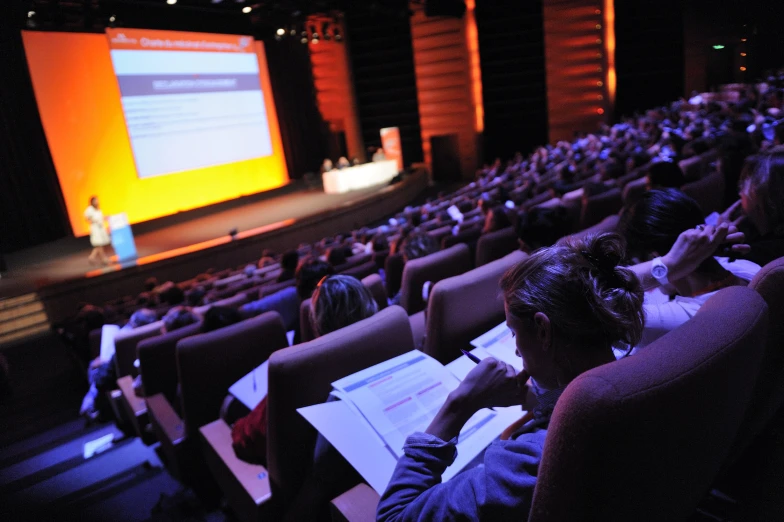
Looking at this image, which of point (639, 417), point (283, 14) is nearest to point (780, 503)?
point (639, 417)

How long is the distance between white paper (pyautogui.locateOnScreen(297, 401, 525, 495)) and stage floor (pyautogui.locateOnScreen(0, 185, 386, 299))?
713 cm

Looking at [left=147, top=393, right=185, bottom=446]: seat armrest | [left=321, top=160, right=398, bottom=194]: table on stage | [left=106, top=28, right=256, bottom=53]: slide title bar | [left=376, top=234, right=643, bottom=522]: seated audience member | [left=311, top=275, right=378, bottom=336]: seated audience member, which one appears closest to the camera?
[left=376, top=234, right=643, bottom=522]: seated audience member

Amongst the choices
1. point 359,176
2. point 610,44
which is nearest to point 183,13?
point 359,176

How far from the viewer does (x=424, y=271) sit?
2.81 meters

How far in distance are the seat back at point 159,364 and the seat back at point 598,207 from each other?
109 inches

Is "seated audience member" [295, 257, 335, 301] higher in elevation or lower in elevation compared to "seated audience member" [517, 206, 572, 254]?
lower

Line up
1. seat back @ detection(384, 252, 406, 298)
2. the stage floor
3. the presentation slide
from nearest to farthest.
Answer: seat back @ detection(384, 252, 406, 298) → the stage floor → the presentation slide

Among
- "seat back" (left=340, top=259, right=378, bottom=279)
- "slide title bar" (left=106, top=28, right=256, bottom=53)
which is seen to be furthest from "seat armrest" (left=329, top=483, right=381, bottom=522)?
"slide title bar" (left=106, top=28, right=256, bottom=53)

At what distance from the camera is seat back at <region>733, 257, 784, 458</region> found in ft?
3.73

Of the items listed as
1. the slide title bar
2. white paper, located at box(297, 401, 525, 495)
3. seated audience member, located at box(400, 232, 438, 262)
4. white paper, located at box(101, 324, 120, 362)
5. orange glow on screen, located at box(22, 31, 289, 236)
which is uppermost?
the slide title bar

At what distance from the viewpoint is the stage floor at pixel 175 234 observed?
760cm

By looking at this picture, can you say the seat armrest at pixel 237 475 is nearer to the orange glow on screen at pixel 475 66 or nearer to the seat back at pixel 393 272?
the seat back at pixel 393 272

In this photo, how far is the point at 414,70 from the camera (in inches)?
592

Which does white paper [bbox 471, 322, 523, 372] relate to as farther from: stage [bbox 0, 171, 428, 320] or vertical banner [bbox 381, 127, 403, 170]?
vertical banner [bbox 381, 127, 403, 170]
